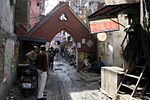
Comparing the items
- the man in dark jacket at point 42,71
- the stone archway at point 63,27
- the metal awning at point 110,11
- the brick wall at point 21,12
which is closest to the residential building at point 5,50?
the man in dark jacket at point 42,71

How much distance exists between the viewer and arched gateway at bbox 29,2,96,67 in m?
15.7

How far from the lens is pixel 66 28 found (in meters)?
16.4

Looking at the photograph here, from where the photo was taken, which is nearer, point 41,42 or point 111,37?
point 41,42

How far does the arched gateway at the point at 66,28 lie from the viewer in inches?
618

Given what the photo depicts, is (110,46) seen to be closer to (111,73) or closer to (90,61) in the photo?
(90,61)

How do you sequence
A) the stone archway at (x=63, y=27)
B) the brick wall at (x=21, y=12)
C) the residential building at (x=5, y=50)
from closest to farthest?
the residential building at (x=5, y=50)
the brick wall at (x=21, y=12)
the stone archway at (x=63, y=27)

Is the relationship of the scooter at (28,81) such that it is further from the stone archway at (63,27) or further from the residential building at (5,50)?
the stone archway at (63,27)

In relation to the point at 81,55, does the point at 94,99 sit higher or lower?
lower

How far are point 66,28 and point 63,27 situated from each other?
0.30 m

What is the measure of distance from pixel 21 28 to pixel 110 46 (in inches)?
284

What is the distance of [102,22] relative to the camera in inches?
375

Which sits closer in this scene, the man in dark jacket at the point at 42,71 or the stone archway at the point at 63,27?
the man in dark jacket at the point at 42,71

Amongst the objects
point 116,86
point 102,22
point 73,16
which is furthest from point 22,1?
point 116,86

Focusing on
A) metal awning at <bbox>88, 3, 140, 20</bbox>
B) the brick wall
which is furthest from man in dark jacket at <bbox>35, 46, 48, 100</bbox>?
the brick wall
